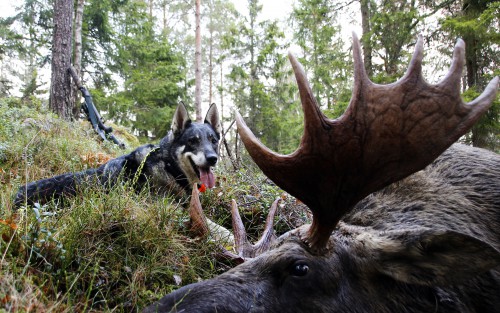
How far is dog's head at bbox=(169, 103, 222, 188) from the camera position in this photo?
5621 mm

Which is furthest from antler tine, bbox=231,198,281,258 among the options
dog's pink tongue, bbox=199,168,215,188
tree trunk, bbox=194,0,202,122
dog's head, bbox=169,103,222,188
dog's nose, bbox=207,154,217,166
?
tree trunk, bbox=194,0,202,122

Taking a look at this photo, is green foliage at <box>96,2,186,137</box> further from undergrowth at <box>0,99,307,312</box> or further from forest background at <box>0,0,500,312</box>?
undergrowth at <box>0,99,307,312</box>

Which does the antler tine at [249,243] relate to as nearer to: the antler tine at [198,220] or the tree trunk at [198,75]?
the antler tine at [198,220]

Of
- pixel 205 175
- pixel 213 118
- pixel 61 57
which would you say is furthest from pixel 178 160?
pixel 61 57

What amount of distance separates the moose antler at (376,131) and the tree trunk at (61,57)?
970 cm

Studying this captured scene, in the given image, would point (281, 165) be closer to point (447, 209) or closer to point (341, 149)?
point (341, 149)

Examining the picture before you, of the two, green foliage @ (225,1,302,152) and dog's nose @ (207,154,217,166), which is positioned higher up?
green foliage @ (225,1,302,152)

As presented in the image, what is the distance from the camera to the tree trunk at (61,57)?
10141mm

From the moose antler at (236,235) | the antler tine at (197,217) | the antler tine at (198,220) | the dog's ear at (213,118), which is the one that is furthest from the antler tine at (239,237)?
the dog's ear at (213,118)

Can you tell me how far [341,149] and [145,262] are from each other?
5.82ft

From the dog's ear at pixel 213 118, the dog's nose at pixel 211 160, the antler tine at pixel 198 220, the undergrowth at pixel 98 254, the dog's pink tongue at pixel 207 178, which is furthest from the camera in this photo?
the dog's ear at pixel 213 118

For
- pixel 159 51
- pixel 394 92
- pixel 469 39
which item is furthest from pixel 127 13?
pixel 394 92

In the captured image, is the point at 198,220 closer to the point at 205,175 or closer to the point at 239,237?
the point at 239,237

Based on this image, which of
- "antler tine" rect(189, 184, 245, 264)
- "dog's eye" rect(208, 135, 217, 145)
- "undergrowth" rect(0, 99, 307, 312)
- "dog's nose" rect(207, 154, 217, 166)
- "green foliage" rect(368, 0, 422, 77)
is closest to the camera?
"undergrowth" rect(0, 99, 307, 312)
